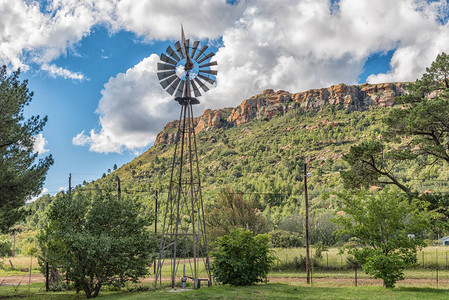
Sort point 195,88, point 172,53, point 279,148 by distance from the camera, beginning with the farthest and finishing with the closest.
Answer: point 279,148 < point 195,88 < point 172,53

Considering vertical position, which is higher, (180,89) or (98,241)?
(180,89)

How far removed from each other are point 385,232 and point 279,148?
86.8 metres

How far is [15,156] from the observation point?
47.4 ft

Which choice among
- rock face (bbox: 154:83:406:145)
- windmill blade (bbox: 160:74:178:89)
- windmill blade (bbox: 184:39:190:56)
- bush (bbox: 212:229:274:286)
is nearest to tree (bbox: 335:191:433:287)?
bush (bbox: 212:229:274:286)

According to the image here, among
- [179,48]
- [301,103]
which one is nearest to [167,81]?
[179,48]

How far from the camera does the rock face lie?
120m

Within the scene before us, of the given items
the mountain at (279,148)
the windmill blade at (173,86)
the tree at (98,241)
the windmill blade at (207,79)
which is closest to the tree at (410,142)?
the windmill blade at (207,79)

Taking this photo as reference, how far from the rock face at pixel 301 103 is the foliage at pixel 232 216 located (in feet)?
305

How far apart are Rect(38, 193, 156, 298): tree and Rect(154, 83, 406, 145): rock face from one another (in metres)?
112

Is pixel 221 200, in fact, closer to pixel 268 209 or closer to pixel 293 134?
pixel 268 209

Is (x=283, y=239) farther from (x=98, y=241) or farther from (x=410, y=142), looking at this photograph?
(x=98, y=241)

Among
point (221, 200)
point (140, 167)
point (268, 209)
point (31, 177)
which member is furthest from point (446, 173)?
point (140, 167)

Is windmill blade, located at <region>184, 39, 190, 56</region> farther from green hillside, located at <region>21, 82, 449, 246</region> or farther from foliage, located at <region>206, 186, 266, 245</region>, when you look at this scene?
green hillside, located at <region>21, 82, 449, 246</region>

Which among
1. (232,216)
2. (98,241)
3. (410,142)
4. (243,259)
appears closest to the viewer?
(98,241)
